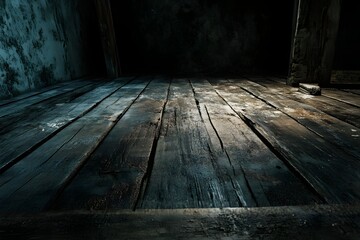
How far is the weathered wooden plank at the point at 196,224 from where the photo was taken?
52 centimetres

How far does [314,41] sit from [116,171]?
2509mm

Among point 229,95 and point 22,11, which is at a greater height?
point 22,11

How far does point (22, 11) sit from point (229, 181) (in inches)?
119

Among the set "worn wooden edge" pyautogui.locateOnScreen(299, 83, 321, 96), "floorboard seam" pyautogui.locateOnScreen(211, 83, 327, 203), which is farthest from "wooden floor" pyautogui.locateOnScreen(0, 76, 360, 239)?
"worn wooden edge" pyautogui.locateOnScreen(299, 83, 321, 96)

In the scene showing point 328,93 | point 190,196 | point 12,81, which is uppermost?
point 12,81

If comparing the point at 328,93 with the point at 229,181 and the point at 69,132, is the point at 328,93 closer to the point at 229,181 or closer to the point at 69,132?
the point at 229,181

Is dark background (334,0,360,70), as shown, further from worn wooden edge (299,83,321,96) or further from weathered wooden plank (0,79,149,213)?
weathered wooden plank (0,79,149,213)

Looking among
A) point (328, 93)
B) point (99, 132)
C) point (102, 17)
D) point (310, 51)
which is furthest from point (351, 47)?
point (99, 132)

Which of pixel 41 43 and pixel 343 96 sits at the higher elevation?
pixel 41 43

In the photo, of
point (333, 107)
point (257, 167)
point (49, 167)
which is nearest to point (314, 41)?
point (333, 107)

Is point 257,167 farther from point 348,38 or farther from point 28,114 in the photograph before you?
point 348,38

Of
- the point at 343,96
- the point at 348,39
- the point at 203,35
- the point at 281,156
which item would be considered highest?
the point at 203,35

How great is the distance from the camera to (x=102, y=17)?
11.7 ft

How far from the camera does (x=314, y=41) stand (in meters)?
2.52
